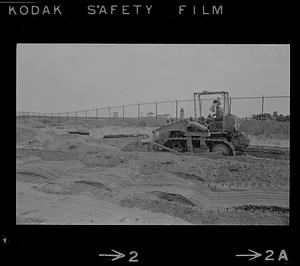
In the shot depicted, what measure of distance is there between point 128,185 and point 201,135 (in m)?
2.50

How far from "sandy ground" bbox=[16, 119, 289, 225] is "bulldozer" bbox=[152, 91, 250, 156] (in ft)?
3.21

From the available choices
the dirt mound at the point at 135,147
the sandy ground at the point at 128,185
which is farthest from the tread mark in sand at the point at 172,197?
the dirt mound at the point at 135,147

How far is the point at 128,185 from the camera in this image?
139 inches

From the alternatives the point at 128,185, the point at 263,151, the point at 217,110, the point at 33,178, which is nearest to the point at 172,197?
the point at 128,185

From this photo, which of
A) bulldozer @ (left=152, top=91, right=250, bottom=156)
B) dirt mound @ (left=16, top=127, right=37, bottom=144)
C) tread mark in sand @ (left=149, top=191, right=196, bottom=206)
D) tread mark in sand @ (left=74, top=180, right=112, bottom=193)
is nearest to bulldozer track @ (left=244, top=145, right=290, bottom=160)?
bulldozer @ (left=152, top=91, right=250, bottom=156)

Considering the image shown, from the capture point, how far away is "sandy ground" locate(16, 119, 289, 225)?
9.77 feet

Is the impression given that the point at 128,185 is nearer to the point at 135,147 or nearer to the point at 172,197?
the point at 172,197

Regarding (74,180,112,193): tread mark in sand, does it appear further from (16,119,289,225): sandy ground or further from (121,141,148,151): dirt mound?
(121,141,148,151): dirt mound

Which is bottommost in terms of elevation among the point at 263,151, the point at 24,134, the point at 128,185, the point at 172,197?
the point at 172,197
